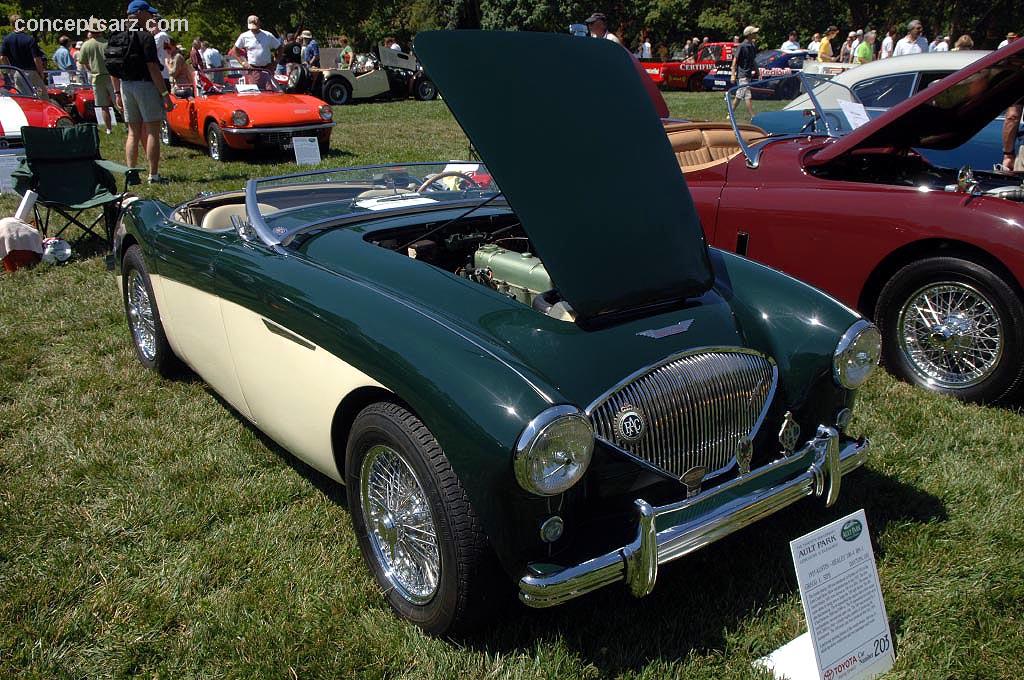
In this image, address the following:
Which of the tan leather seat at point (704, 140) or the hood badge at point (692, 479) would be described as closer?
the hood badge at point (692, 479)

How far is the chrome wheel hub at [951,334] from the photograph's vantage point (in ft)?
12.4

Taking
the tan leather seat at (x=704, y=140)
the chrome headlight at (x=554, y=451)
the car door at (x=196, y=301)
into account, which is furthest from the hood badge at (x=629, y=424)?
the tan leather seat at (x=704, y=140)

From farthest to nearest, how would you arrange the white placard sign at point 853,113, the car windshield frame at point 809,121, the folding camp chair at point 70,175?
the folding camp chair at point 70,175 → the white placard sign at point 853,113 → the car windshield frame at point 809,121

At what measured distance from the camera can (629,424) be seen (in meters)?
2.24

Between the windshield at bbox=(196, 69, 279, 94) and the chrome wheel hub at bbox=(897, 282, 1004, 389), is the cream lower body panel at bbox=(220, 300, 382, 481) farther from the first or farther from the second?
the windshield at bbox=(196, 69, 279, 94)

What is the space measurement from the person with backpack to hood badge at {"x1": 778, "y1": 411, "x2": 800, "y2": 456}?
7615 millimetres

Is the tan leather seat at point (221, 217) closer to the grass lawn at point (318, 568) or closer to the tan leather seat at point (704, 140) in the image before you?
the grass lawn at point (318, 568)

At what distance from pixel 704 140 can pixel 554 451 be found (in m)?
4.22

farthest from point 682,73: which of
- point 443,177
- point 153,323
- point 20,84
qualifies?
point 153,323

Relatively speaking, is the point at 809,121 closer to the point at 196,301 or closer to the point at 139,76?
the point at 196,301

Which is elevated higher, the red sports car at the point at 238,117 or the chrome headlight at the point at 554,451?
the red sports car at the point at 238,117

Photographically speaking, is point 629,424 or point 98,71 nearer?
point 629,424

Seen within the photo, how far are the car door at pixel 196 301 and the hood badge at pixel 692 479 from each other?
179 centimetres

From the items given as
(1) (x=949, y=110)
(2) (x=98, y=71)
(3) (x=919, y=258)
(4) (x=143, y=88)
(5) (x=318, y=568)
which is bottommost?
(5) (x=318, y=568)
